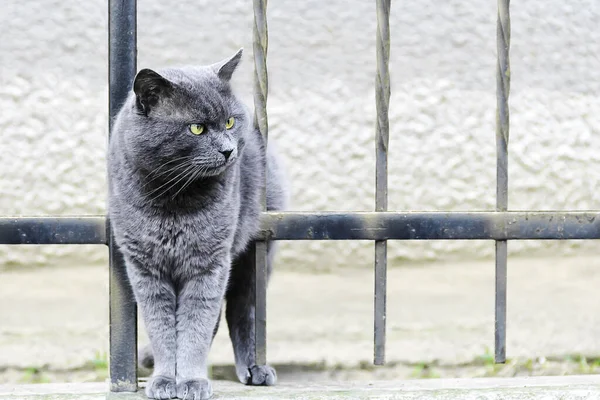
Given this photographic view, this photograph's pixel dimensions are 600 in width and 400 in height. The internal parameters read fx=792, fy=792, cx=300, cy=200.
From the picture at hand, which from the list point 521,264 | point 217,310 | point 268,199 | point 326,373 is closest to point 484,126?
point 521,264

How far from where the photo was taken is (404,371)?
2684 mm

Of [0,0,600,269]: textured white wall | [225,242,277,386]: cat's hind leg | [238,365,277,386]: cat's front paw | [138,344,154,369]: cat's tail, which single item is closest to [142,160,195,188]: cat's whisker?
[225,242,277,386]: cat's hind leg

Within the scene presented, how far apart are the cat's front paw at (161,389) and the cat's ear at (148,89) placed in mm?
463

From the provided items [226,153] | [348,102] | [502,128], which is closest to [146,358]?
[226,153]

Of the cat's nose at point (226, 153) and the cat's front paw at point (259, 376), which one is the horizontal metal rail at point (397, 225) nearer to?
the cat's nose at point (226, 153)

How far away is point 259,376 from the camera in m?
1.58

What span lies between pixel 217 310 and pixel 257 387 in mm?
175

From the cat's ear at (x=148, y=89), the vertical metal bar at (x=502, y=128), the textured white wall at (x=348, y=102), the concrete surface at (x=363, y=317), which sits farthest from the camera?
the textured white wall at (x=348, y=102)

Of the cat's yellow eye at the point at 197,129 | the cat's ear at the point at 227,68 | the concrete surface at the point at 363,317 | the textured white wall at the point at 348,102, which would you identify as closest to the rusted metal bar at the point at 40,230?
the cat's yellow eye at the point at 197,129

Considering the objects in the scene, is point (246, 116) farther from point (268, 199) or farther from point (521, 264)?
point (521, 264)

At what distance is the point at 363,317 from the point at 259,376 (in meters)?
1.71

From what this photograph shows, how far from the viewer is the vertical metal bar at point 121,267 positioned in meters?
1.39

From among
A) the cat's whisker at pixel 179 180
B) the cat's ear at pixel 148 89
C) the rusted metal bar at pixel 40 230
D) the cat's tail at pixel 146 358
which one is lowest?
the cat's tail at pixel 146 358

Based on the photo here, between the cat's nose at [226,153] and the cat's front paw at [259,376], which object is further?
the cat's front paw at [259,376]
